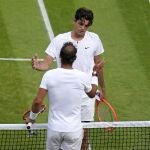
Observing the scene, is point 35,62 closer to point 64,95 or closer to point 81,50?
point 81,50

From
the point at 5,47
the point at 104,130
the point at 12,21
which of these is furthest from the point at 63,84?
the point at 12,21

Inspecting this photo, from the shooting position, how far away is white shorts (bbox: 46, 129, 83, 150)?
963cm

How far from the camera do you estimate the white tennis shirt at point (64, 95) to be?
31.0 feet

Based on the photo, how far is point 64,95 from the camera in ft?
31.1

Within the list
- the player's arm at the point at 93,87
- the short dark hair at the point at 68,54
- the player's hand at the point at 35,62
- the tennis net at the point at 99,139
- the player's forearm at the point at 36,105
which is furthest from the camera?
the tennis net at the point at 99,139

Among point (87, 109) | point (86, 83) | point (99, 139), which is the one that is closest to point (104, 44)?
point (99, 139)

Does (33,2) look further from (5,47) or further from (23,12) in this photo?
(5,47)

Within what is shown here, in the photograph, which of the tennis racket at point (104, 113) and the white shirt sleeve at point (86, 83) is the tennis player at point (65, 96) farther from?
the tennis racket at point (104, 113)

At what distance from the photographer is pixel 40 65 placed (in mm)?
10758

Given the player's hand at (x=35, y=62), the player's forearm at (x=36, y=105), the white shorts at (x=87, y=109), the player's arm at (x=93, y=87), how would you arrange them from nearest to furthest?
1. the player's forearm at (x=36, y=105)
2. the player's arm at (x=93, y=87)
3. the player's hand at (x=35, y=62)
4. the white shorts at (x=87, y=109)

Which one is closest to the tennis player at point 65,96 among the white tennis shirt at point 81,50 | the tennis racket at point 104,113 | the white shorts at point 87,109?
the white tennis shirt at point 81,50

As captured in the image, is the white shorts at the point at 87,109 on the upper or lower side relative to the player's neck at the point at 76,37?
lower

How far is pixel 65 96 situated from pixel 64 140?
0.72 m

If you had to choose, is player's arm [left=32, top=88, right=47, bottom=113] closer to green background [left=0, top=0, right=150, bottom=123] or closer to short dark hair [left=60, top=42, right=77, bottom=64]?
short dark hair [left=60, top=42, right=77, bottom=64]
